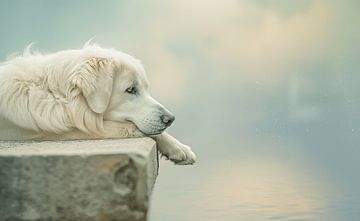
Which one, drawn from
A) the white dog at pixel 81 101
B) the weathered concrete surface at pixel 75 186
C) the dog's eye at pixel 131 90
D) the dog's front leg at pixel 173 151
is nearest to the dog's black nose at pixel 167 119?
the white dog at pixel 81 101

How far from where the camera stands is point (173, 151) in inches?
153

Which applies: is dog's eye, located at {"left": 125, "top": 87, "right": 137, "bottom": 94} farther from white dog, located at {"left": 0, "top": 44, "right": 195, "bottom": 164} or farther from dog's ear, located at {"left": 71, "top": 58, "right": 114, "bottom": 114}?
dog's ear, located at {"left": 71, "top": 58, "right": 114, "bottom": 114}

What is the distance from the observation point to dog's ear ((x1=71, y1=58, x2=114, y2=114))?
3625mm

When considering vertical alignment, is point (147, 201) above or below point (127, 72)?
below

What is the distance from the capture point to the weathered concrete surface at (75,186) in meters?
1.96

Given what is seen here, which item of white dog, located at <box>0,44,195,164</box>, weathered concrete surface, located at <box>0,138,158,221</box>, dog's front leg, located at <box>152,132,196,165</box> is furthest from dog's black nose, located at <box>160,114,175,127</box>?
weathered concrete surface, located at <box>0,138,158,221</box>

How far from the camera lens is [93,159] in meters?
1.97

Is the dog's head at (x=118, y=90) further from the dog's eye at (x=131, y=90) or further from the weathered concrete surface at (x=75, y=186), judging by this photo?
the weathered concrete surface at (x=75, y=186)

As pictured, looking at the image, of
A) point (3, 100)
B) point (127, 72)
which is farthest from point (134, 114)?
point (3, 100)

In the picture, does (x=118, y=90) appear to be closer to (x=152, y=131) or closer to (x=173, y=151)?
(x=152, y=131)

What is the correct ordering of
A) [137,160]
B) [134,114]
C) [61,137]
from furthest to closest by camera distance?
[134,114] < [61,137] < [137,160]

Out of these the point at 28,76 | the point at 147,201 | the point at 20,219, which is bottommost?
the point at 20,219

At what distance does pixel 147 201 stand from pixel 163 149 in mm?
1919

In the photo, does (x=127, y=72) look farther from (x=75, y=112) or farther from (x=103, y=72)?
(x=75, y=112)
